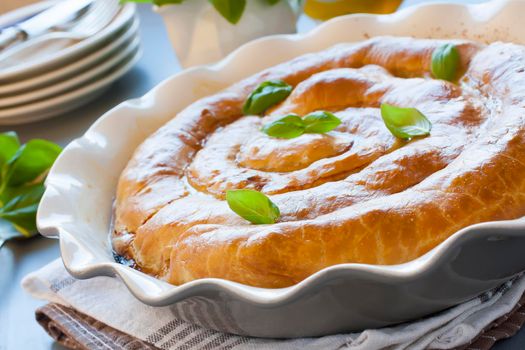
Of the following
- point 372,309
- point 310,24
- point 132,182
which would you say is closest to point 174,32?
point 310,24

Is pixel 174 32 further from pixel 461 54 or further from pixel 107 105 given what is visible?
pixel 461 54

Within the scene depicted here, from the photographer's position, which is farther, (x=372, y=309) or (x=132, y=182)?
(x=132, y=182)

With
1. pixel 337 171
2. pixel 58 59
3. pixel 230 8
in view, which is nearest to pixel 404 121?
pixel 337 171

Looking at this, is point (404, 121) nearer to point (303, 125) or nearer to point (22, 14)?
point (303, 125)

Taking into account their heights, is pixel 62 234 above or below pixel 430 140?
below

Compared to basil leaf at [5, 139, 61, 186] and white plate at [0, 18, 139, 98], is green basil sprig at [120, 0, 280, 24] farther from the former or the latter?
basil leaf at [5, 139, 61, 186]

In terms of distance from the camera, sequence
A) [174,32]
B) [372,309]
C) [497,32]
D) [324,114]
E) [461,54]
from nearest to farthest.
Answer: [372,309] → [324,114] → [461,54] → [497,32] → [174,32]

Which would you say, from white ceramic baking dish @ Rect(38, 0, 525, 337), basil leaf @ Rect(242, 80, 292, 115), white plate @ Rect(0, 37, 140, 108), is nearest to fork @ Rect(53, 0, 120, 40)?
white plate @ Rect(0, 37, 140, 108)
